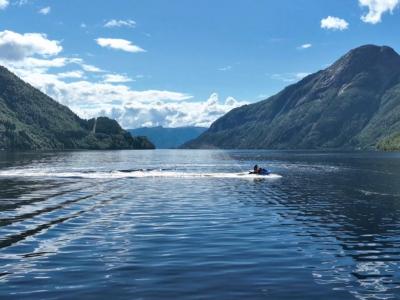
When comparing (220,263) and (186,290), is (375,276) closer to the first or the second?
(220,263)

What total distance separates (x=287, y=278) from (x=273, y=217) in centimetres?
2575

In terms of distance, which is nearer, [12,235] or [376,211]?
[12,235]

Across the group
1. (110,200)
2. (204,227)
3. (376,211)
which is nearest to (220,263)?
(204,227)

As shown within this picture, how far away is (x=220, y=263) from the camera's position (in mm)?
32844

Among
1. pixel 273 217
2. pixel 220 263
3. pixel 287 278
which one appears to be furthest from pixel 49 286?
pixel 273 217

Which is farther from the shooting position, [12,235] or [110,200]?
[110,200]

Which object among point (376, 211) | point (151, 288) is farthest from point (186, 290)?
point (376, 211)

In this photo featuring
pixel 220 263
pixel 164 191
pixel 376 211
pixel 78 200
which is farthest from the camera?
pixel 164 191

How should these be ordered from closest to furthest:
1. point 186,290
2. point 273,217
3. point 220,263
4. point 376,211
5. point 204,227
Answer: point 186,290
point 220,263
point 204,227
point 273,217
point 376,211

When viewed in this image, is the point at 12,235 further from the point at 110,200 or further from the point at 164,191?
the point at 164,191

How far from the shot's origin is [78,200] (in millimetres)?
69250

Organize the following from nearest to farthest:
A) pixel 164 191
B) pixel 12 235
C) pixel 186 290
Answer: pixel 186 290 → pixel 12 235 → pixel 164 191

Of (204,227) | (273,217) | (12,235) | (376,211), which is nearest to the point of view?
(12,235)

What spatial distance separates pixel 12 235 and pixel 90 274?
16.0m
